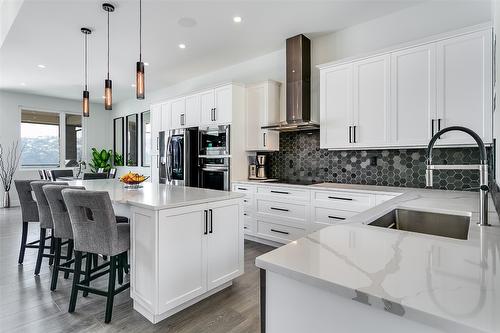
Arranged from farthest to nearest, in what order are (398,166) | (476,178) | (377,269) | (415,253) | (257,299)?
(398,166), (476,178), (257,299), (415,253), (377,269)

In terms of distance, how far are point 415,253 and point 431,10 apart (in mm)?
3326

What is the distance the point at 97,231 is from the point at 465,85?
3.47 meters

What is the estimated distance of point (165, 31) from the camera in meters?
3.76

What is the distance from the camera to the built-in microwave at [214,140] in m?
4.36

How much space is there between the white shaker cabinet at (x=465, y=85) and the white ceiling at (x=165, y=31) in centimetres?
86

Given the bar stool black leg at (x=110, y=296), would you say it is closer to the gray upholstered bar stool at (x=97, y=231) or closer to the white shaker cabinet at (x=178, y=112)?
the gray upholstered bar stool at (x=97, y=231)

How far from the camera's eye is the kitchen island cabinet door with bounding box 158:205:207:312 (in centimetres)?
203

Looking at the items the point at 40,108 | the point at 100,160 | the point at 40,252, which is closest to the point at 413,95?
the point at 40,252

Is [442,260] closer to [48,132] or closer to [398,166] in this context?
[398,166]

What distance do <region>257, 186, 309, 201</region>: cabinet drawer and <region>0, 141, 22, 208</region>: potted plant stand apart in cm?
670

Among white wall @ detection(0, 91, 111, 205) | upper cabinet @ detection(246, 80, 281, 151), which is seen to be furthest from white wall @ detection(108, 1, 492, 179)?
white wall @ detection(0, 91, 111, 205)

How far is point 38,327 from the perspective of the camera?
2.00 m

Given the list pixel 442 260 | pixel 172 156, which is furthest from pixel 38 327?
pixel 172 156

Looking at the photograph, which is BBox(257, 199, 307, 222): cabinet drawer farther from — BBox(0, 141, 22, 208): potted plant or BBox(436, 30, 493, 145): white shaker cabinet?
BBox(0, 141, 22, 208): potted plant
